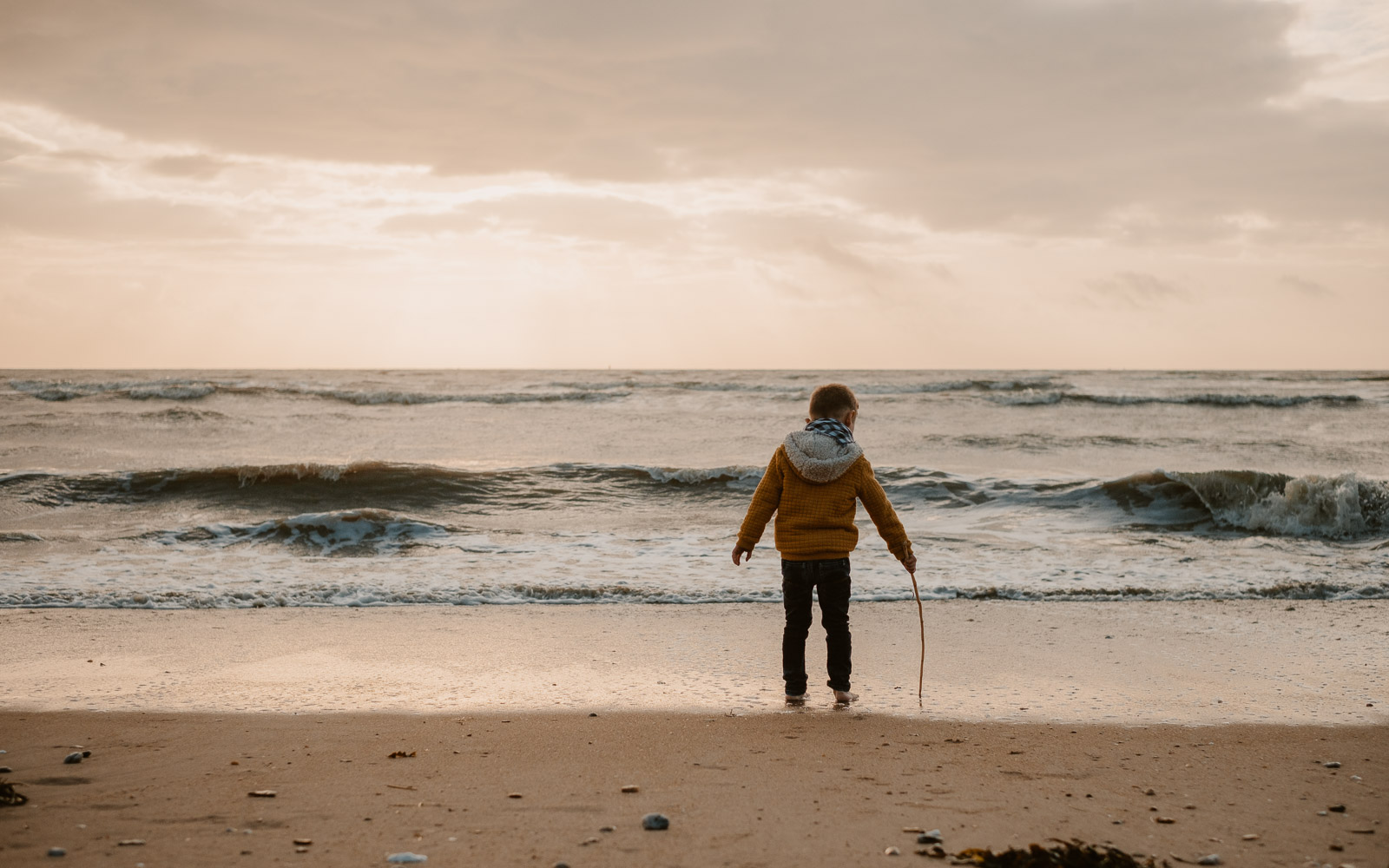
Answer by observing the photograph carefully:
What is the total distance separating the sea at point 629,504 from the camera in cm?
787

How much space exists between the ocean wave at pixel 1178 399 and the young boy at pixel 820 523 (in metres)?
27.0

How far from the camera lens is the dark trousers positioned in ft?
15.2

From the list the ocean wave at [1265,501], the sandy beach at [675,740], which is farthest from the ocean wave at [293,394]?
the sandy beach at [675,740]

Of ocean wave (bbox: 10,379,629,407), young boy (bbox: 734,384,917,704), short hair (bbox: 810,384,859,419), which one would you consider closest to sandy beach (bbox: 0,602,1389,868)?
young boy (bbox: 734,384,917,704)

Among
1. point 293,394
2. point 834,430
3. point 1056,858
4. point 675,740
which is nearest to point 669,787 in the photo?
point 675,740

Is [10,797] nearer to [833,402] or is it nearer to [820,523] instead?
[820,523]

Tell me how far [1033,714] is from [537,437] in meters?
18.3

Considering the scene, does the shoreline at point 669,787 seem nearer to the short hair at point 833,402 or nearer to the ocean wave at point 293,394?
the short hair at point 833,402

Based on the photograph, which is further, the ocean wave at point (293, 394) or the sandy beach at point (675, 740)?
the ocean wave at point (293, 394)

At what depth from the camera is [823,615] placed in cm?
466

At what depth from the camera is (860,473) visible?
4652 millimetres

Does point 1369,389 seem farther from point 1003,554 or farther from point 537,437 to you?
point 1003,554

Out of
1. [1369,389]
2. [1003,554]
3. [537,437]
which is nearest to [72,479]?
[537,437]

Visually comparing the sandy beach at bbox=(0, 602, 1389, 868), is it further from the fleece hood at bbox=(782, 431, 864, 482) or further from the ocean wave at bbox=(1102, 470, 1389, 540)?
the ocean wave at bbox=(1102, 470, 1389, 540)
